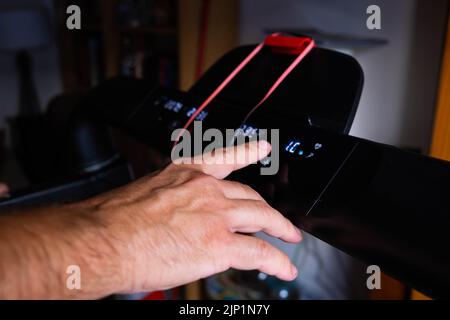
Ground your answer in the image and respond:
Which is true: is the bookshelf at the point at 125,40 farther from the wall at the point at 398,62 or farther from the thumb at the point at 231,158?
the thumb at the point at 231,158

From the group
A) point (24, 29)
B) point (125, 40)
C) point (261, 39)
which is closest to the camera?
point (261, 39)

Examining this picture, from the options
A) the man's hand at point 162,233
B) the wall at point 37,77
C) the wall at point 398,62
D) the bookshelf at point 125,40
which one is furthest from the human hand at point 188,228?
the wall at point 37,77

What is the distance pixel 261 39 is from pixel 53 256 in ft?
4.19

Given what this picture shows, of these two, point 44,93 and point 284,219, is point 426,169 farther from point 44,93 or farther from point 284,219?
point 44,93

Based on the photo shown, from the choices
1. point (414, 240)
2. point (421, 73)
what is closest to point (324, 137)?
point (414, 240)

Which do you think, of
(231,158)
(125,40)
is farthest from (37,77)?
(231,158)

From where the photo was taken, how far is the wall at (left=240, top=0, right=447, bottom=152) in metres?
1.04

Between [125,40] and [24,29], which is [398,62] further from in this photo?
[24,29]

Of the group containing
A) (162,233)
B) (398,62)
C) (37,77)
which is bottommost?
(37,77)

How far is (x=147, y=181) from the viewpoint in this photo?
502 millimetres

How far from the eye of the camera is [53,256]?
14.3 inches

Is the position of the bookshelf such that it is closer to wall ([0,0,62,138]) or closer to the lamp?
the lamp

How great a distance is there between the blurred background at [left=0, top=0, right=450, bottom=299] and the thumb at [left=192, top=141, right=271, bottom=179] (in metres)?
0.28

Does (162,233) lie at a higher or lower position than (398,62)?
lower
